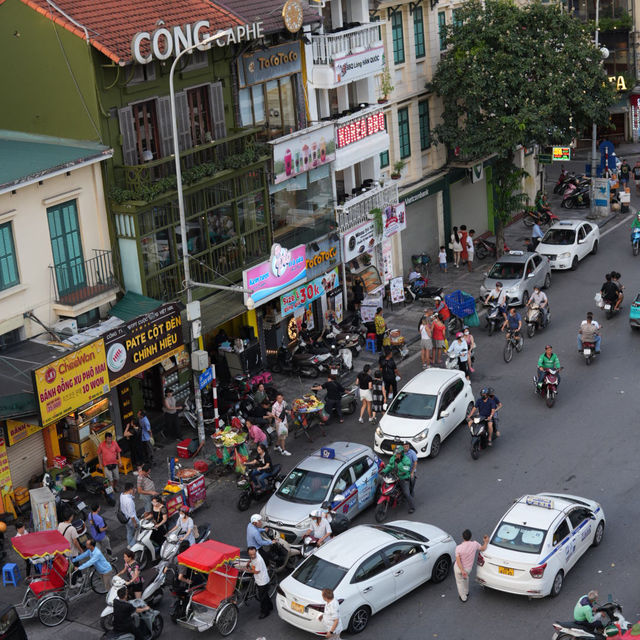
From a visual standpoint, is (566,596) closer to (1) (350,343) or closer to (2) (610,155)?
(1) (350,343)

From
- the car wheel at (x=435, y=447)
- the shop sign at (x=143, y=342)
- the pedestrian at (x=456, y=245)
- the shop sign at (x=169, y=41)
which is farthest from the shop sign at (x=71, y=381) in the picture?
the pedestrian at (x=456, y=245)

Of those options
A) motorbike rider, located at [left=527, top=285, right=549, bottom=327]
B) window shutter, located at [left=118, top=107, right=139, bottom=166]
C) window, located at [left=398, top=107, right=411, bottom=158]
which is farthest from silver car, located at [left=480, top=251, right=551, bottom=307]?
window shutter, located at [left=118, top=107, right=139, bottom=166]

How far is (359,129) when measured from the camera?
127 ft

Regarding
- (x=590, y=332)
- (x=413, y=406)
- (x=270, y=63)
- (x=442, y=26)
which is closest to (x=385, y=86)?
(x=442, y=26)

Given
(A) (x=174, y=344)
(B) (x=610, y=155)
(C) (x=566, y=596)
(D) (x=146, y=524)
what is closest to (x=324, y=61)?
(A) (x=174, y=344)

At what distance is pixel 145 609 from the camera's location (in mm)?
21656

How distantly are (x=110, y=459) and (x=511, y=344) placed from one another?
14200mm

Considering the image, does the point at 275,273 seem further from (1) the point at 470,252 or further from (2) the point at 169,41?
(1) the point at 470,252

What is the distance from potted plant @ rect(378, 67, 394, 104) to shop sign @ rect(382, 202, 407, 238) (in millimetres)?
3893

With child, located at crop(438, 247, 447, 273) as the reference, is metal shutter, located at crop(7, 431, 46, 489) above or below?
above

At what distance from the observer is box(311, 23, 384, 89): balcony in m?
36.5

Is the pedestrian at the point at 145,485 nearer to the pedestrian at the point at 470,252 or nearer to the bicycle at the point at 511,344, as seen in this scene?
the bicycle at the point at 511,344

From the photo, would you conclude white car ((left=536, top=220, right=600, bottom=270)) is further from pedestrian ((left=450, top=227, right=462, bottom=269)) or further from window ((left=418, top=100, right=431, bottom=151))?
window ((left=418, top=100, right=431, bottom=151))

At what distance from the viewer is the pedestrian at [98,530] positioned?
82.8 feet
